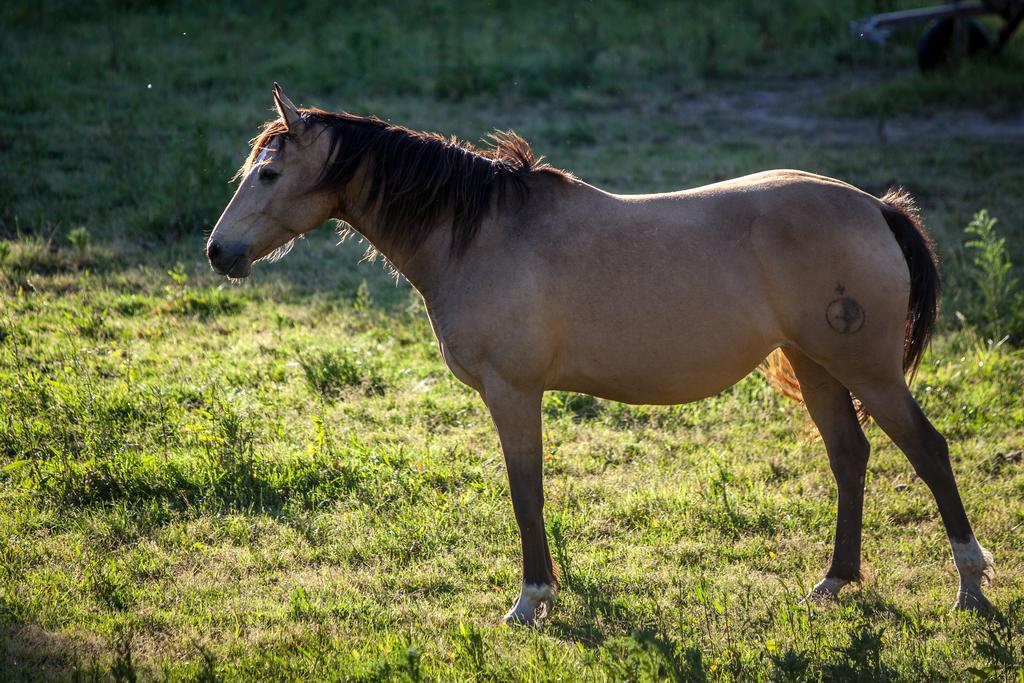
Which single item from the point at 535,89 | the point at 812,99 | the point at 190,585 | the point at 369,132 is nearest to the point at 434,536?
the point at 190,585

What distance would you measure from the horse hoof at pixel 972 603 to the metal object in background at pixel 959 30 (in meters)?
11.7

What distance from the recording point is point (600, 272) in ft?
13.9

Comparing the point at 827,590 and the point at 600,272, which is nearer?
the point at 600,272

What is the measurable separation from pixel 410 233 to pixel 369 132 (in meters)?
0.48

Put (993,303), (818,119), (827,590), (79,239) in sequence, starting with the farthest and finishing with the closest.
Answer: (818,119)
(79,239)
(993,303)
(827,590)

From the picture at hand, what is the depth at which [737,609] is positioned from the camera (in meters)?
4.37

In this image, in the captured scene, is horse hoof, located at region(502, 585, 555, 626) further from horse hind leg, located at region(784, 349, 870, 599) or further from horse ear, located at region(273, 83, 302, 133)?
horse ear, located at region(273, 83, 302, 133)

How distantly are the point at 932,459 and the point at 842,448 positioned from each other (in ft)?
1.64

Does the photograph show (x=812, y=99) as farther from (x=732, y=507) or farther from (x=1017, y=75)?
(x=732, y=507)

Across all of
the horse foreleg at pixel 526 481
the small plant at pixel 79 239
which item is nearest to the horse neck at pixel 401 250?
the horse foreleg at pixel 526 481

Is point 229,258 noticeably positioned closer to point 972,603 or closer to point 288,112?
point 288,112

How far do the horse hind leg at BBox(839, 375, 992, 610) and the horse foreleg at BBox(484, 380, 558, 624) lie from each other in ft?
4.73

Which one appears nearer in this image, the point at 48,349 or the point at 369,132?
the point at 369,132

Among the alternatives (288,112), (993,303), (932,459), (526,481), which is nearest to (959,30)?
(993,303)
